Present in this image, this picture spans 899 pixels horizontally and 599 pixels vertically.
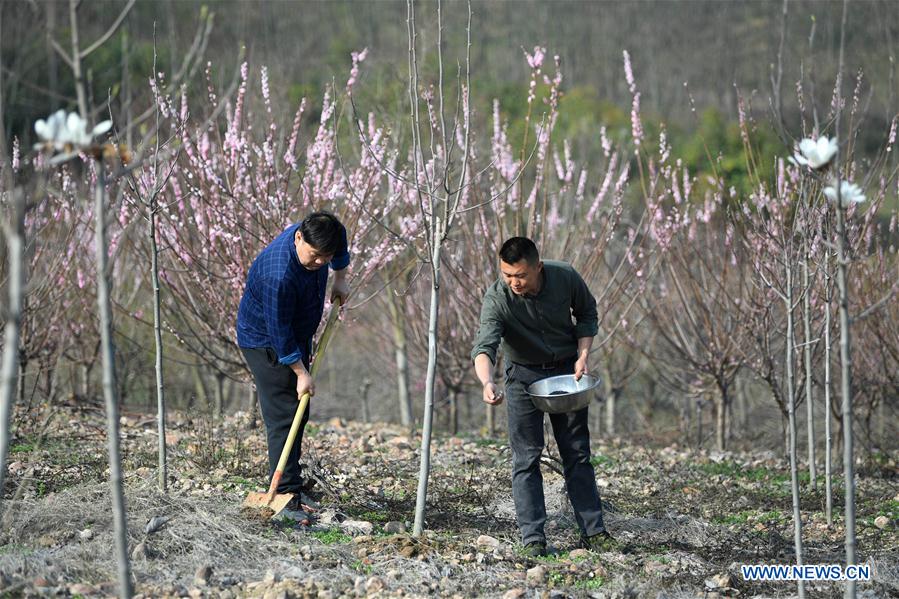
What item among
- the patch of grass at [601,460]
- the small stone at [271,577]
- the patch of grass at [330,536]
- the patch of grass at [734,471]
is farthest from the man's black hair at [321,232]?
the patch of grass at [734,471]

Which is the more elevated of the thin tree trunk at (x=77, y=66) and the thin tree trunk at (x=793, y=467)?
the thin tree trunk at (x=77, y=66)

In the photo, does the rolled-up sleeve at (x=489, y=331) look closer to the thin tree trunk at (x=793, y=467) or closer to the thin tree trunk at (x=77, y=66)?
the thin tree trunk at (x=793, y=467)

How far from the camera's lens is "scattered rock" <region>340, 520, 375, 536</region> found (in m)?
5.11

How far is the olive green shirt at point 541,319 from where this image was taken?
4.91 meters

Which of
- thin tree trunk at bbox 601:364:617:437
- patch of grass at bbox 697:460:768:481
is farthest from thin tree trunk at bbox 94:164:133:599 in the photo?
thin tree trunk at bbox 601:364:617:437

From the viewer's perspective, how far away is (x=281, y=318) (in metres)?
4.99

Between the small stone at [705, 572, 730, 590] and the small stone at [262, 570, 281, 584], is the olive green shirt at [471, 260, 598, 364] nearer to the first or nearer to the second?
the small stone at [705, 572, 730, 590]

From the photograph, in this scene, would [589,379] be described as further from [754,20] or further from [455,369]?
[754,20]

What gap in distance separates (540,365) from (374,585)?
148cm

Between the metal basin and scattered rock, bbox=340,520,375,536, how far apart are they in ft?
3.67

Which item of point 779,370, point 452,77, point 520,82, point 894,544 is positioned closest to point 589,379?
point 894,544

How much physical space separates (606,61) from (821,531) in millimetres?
32461

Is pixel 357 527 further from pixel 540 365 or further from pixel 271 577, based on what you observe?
pixel 540 365

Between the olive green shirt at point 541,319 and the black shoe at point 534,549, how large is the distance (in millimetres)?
933
